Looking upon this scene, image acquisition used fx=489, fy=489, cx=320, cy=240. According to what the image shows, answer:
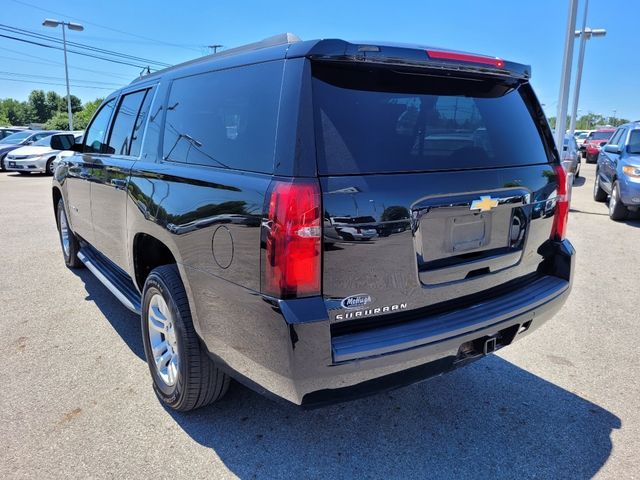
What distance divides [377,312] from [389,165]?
638 mm

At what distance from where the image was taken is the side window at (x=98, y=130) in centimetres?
432

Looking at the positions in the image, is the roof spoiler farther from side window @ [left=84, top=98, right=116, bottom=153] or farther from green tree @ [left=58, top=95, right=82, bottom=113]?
green tree @ [left=58, top=95, right=82, bottom=113]

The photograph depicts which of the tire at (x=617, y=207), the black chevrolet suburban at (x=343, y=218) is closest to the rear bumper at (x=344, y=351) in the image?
the black chevrolet suburban at (x=343, y=218)

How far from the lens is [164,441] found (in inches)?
104

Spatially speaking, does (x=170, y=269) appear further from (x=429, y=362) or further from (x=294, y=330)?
(x=429, y=362)

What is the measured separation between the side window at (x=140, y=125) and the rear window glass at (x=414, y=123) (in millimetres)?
1769

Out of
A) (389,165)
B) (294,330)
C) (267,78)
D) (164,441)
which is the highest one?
(267,78)

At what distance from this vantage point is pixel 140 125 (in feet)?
11.3

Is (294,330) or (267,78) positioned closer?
(294,330)

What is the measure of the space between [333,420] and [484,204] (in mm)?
1494

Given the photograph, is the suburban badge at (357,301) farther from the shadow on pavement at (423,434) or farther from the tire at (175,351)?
the tire at (175,351)

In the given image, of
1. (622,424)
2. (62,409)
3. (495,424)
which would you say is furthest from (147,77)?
(622,424)

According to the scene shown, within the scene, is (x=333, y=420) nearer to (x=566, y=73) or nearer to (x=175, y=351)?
(x=175, y=351)

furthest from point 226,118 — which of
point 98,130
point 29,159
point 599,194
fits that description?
point 29,159
